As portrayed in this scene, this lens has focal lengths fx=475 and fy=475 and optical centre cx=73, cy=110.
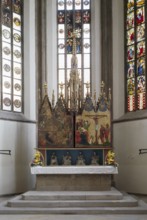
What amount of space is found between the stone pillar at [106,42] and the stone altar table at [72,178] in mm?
4373

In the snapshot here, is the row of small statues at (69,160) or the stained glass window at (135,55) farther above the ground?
the stained glass window at (135,55)

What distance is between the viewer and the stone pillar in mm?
19109

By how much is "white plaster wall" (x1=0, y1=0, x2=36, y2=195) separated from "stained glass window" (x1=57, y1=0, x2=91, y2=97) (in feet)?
4.34

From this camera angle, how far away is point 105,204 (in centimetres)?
1362

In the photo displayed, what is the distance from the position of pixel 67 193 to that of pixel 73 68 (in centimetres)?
478

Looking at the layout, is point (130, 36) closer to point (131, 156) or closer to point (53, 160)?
point (131, 156)

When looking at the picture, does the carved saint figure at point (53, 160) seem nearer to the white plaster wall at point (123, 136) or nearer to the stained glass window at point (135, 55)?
the white plaster wall at point (123, 136)

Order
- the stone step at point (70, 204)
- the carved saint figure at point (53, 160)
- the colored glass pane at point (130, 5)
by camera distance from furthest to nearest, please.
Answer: the colored glass pane at point (130, 5)
the carved saint figure at point (53, 160)
the stone step at point (70, 204)

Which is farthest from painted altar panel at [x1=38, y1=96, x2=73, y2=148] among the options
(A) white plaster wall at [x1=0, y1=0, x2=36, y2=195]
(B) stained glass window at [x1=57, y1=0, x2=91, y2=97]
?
(B) stained glass window at [x1=57, y1=0, x2=91, y2=97]

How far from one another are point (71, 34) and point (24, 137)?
16.1 feet

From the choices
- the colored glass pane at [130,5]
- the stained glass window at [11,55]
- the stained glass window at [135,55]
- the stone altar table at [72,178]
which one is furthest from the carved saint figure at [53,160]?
the colored glass pane at [130,5]

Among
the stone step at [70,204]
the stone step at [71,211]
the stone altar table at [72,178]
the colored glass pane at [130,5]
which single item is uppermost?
the colored glass pane at [130,5]

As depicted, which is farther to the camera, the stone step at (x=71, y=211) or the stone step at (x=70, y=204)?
the stone step at (x=70, y=204)

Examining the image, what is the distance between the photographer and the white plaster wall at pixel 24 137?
56.6 ft
